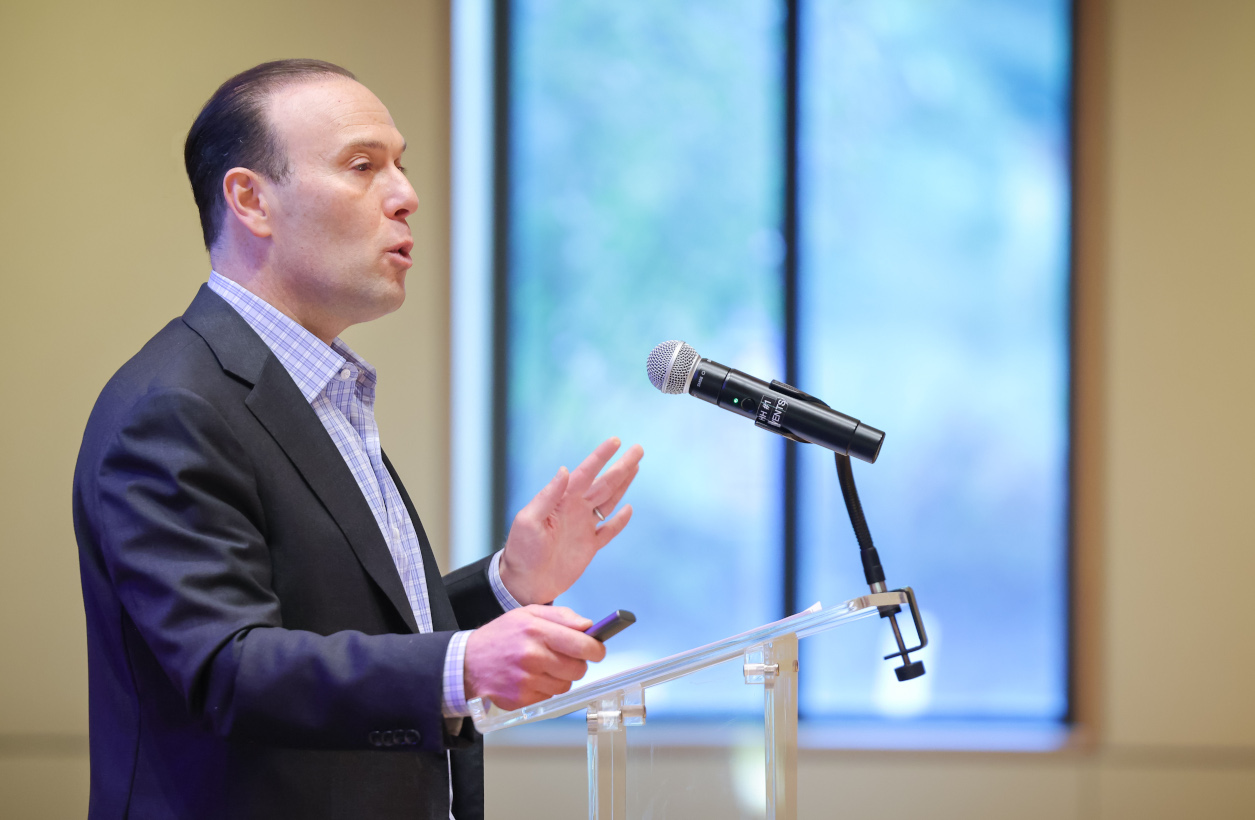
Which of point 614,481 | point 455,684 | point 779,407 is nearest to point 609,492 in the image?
point 614,481

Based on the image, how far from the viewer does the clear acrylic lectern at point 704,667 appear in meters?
1.14

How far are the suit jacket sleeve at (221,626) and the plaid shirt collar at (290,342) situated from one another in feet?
0.79

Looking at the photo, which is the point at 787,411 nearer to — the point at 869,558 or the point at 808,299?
the point at 869,558

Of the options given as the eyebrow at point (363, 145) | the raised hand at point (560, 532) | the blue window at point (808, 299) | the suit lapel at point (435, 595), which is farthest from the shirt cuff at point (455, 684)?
the blue window at point (808, 299)

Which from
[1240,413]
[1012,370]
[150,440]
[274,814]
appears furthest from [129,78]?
[1240,413]

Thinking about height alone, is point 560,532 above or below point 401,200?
below

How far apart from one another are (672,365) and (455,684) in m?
0.50

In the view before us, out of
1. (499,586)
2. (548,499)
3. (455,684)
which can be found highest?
(548,499)

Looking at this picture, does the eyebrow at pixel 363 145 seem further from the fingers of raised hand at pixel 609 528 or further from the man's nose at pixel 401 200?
the fingers of raised hand at pixel 609 528

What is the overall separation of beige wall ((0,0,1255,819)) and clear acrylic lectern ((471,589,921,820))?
200 cm

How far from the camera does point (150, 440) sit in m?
1.12

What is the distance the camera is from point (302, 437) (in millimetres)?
1273

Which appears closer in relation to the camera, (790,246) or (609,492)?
(609,492)

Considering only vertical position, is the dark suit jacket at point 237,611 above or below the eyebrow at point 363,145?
below
